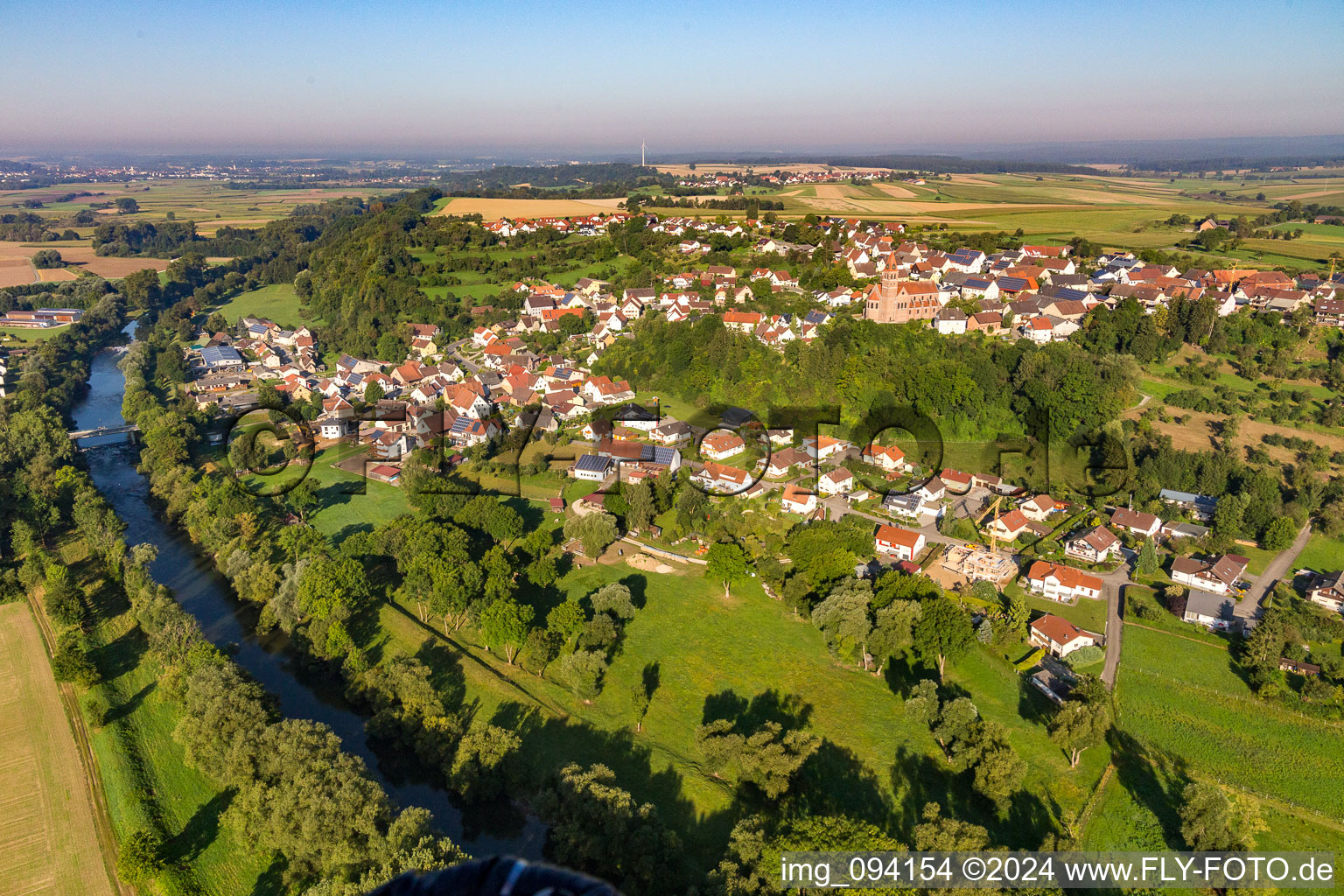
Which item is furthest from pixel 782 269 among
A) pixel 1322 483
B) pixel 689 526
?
pixel 1322 483

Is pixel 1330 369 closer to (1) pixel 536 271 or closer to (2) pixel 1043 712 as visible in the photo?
(2) pixel 1043 712

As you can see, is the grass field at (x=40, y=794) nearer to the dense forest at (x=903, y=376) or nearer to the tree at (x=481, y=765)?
the tree at (x=481, y=765)

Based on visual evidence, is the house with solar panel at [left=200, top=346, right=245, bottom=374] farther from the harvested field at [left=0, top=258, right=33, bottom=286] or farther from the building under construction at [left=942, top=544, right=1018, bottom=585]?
the building under construction at [left=942, top=544, right=1018, bottom=585]

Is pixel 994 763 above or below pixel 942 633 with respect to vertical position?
below

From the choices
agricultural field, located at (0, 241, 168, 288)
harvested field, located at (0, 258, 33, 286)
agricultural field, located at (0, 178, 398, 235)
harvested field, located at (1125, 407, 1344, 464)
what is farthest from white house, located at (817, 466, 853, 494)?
agricultural field, located at (0, 178, 398, 235)

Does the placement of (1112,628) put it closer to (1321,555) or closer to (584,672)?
(1321,555)

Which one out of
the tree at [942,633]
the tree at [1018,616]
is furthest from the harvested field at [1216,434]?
the tree at [942,633]

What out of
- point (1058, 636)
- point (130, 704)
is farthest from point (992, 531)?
point (130, 704)
